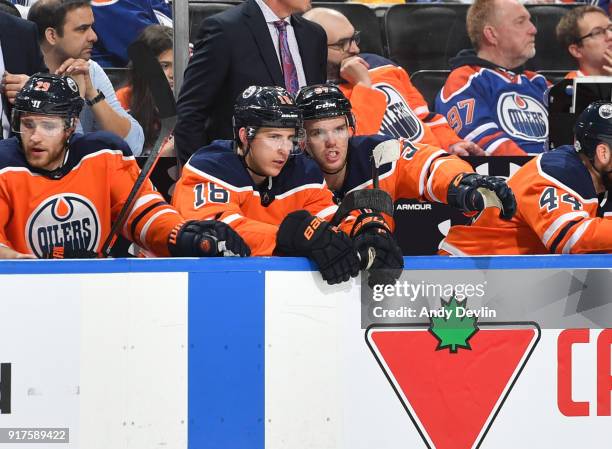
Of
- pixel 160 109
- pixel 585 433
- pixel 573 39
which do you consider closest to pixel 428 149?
pixel 160 109

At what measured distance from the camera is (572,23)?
17.5 feet

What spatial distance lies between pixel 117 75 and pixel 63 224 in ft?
3.55

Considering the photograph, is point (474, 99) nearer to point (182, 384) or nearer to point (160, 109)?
point (160, 109)

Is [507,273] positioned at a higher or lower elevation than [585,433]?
higher

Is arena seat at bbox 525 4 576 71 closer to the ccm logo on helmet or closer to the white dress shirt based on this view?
the white dress shirt

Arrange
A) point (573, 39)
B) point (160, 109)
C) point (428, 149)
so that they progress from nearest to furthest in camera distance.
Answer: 1. point (160, 109)
2. point (428, 149)
3. point (573, 39)

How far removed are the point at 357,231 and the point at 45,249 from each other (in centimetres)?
98

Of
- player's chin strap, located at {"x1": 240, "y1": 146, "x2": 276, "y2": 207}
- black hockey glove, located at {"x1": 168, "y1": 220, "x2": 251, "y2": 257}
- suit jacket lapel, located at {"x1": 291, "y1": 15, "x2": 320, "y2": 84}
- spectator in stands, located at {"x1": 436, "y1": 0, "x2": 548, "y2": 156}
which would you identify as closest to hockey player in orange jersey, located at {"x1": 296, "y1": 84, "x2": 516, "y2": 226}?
player's chin strap, located at {"x1": 240, "y1": 146, "x2": 276, "y2": 207}

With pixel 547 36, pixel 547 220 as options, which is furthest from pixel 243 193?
pixel 547 36

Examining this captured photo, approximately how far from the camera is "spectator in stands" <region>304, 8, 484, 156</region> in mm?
4551

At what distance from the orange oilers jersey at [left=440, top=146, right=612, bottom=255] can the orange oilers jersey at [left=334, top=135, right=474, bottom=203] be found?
207 mm

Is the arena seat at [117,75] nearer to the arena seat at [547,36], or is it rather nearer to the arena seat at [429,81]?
the arena seat at [429,81]

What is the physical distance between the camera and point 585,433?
284 cm

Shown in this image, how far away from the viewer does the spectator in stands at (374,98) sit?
4551mm
